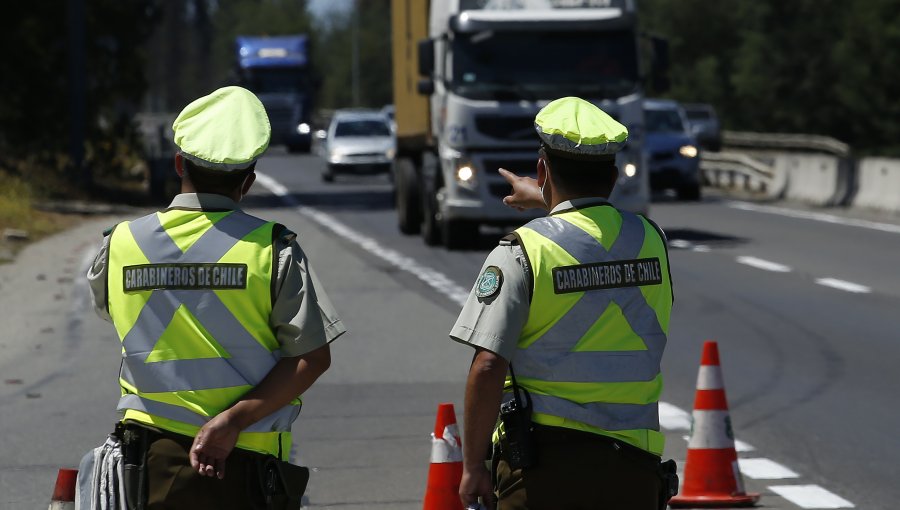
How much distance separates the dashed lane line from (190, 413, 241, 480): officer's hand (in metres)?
4.11

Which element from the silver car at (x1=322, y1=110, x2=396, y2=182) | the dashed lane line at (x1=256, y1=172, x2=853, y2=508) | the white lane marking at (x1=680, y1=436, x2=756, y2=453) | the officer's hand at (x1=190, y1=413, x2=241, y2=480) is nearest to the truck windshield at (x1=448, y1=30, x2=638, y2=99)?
the dashed lane line at (x1=256, y1=172, x2=853, y2=508)

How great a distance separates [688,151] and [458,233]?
1244cm

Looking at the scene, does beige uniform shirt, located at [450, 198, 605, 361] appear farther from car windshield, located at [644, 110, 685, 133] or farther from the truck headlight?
car windshield, located at [644, 110, 685, 133]

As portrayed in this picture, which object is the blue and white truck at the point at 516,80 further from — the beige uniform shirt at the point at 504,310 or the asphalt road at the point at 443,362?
the beige uniform shirt at the point at 504,310

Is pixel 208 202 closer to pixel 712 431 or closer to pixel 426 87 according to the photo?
pixel 712 431

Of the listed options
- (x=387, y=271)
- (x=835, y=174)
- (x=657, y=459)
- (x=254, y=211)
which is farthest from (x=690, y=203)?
A: (x=657, y=459)

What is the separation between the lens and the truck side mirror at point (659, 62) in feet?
67.7

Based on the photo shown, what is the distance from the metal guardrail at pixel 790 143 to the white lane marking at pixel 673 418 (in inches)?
1437

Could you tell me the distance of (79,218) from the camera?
27.7 metres

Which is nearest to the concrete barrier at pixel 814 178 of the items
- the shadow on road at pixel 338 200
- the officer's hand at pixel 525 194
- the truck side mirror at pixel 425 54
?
the shadow on road at pixel 338 200

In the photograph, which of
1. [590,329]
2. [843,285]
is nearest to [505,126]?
[843,285]

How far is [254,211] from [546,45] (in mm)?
10586

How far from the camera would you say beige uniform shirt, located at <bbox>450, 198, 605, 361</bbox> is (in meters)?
4.16

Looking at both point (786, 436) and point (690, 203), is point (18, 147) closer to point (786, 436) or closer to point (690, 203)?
point (690, 203)
